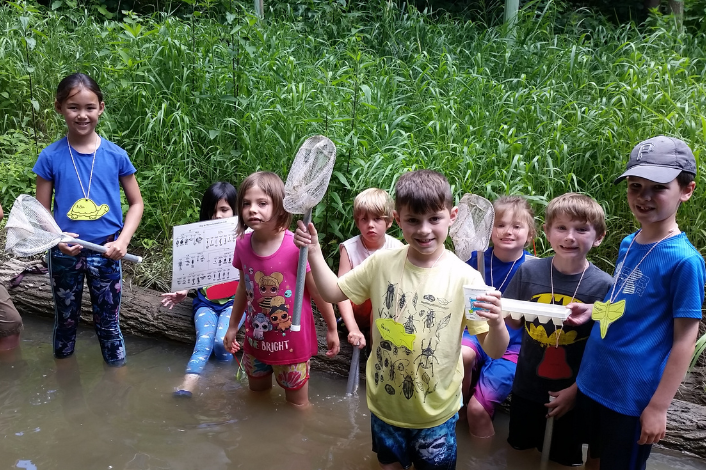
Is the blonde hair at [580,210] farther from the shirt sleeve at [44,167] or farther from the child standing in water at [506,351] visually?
the shirt sleeve at [44,167]

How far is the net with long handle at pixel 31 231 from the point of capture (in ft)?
9.84

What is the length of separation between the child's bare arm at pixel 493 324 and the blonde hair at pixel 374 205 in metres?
1.38

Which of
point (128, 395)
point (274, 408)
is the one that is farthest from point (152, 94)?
point (274, 408)

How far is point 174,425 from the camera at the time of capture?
3080mm

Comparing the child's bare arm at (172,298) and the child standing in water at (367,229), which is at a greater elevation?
the child standing in water at (367,229)

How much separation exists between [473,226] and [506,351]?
763 mm

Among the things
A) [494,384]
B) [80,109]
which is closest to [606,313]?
[494,384]

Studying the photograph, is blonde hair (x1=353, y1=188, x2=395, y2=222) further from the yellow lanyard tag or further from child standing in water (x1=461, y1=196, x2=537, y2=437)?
the yellow lanyard tag

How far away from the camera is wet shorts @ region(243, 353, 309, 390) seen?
3.06 meters

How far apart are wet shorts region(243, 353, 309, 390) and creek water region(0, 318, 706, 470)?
0.18 metres

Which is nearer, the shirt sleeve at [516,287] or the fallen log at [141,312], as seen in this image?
the shirt sleeve at [516,287]

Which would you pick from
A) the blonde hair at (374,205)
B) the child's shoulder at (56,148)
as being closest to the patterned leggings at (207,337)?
the blonde hair at (374,205)

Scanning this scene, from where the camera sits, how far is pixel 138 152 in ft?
17.5

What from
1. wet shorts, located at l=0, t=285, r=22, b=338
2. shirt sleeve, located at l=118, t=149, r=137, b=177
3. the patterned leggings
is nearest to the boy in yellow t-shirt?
the patterned leggings
